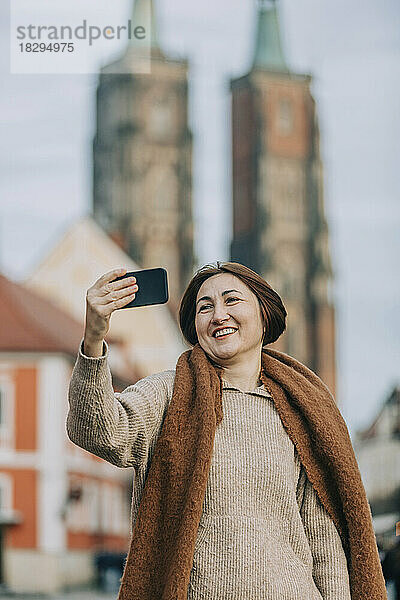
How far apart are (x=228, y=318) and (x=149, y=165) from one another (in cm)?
4141

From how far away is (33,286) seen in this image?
3116 cm

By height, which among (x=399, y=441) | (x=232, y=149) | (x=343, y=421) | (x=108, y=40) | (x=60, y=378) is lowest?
(x=399, y=441)

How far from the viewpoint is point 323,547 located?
2.04 m

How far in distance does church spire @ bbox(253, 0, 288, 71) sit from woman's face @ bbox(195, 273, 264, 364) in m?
44.2

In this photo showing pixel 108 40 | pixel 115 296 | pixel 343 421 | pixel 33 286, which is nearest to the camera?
pixel 115 296

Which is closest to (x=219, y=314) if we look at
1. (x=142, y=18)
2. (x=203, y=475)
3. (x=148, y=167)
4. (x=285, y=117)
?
(x=203, y=475)

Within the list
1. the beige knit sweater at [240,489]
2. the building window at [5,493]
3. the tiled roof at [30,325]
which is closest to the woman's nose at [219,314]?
the beige knit sweater at [240,489]

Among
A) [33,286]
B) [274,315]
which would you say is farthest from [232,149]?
[274,315]

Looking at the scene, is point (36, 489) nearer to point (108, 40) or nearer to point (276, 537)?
point (108, 40)

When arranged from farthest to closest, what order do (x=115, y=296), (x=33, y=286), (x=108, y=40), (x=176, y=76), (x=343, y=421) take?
(x=176, y=76) < (x=33, y=286) < (x=108, y=40) < (x=343, y=421) < (x=115, y=296)

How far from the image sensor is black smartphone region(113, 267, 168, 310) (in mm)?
1926

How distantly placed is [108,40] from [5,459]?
1590 centimetres

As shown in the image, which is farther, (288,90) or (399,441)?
(288,90)

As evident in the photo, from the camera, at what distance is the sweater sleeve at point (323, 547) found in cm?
201
